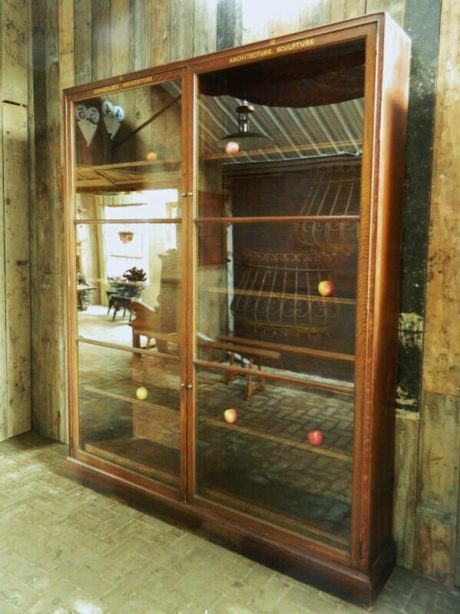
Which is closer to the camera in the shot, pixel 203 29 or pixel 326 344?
pixel 326 344

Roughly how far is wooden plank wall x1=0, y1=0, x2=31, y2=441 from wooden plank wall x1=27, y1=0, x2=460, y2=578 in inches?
3.0

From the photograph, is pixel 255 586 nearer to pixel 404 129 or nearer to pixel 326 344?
pixel 326 344

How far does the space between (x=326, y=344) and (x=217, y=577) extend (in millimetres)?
1110

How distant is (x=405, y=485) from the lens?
2.20 m

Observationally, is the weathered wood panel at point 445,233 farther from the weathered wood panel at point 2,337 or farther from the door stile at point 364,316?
the weathered wood panel at point 2,337

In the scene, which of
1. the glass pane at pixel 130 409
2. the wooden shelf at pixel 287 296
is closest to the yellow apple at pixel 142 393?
the glass pane at pixel 130 409

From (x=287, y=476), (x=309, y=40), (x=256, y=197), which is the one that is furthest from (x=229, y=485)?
(x=309, y=40)

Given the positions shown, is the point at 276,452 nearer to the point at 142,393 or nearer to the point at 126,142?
the point at 142,393

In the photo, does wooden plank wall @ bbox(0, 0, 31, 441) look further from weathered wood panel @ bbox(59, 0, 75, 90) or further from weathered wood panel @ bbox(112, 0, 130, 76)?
weathered wood panel @ bbox(112, 0, 130, 76)

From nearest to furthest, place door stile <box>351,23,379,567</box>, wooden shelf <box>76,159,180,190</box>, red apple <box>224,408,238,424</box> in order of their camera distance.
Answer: door stile <box>351,23,379,567</box> < red apple <box>224,408,238,424</box> < wooden shelf <box>76,159,180,190</box>

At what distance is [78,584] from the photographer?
2086 mm

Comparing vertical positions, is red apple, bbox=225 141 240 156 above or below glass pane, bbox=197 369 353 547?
above

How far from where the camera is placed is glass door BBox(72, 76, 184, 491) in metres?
2.68

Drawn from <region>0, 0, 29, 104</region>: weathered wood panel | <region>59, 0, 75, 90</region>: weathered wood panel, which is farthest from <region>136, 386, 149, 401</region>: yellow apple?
<region>0, 0, 29, 104</region>: weathered wood panel
